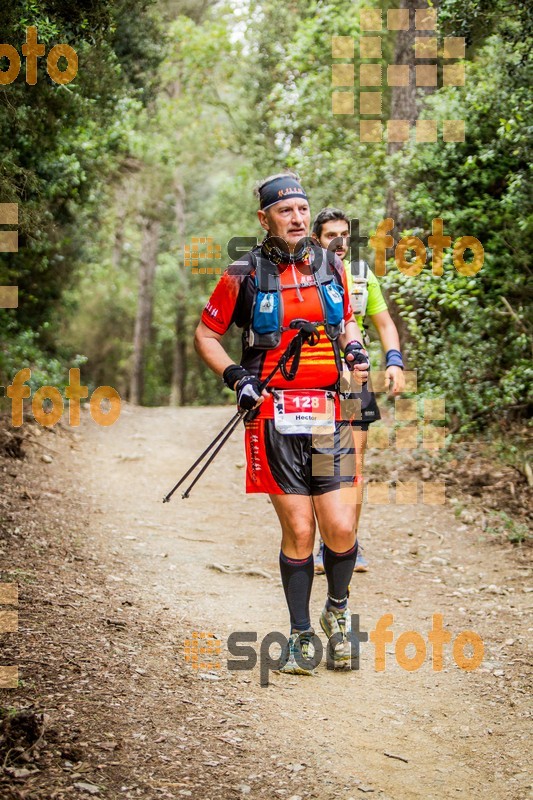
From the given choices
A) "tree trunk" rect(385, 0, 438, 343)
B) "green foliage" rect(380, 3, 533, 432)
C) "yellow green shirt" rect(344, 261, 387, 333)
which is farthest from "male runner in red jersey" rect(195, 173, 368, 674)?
"tree trunk" rect(385, 0, 438, 343)

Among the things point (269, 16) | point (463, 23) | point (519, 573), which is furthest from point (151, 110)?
point (519, 573)

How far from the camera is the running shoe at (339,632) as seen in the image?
13.8ft

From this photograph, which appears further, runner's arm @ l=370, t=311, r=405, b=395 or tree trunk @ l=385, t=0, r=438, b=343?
tree trunk @ l=385, t=0, r=438, b=343

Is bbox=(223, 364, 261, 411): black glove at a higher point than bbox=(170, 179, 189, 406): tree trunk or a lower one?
lower

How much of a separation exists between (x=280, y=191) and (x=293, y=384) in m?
1.02

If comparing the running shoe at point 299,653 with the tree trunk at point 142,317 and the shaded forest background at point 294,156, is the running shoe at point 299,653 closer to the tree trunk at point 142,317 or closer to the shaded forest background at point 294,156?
the shaded forest background at point 294,156

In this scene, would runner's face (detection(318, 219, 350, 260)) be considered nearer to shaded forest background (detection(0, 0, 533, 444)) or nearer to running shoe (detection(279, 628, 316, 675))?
shaded forest background (detection(0, 0, 533, 444))

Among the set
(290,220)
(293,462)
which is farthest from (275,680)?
(290,220)

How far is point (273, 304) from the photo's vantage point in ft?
13.3

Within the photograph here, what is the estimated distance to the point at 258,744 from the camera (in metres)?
3.27

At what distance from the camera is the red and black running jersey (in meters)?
4.09

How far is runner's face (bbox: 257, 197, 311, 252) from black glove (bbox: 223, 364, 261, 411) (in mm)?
716

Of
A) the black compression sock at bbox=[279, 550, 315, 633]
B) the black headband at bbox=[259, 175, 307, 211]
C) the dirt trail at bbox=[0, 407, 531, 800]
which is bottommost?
the dirt trail at bbox=[0, 407, 531, 800]

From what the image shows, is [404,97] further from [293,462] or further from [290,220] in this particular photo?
[293,462]
